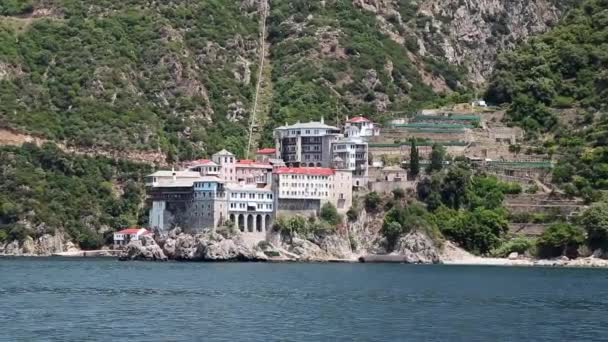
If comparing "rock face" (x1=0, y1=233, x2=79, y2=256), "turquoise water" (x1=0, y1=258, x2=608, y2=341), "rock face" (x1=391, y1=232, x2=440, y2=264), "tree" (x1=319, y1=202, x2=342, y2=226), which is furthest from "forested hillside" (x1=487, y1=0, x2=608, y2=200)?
"rock face" (x1=0, y1=233, x2=79, y2=256)

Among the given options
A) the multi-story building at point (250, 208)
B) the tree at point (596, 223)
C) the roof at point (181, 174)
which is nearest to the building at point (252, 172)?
the multi-story building at point (250, 208)

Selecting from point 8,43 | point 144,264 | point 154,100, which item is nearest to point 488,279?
point 144,264

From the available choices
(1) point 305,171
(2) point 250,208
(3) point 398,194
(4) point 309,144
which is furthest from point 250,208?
(4) point 309,144

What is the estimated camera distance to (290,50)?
195375mm

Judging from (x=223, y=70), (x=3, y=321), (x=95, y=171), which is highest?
(x=223, y=70)

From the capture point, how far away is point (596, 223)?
4951 inches

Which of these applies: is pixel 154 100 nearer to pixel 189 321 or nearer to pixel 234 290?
pixel 234 290

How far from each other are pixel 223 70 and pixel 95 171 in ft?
116

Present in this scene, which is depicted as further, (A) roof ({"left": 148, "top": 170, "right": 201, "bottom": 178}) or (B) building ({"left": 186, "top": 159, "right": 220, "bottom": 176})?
(B) building ({"left": 186, "top": 159, "right": 220, "bottom": 176})

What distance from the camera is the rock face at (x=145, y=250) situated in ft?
443

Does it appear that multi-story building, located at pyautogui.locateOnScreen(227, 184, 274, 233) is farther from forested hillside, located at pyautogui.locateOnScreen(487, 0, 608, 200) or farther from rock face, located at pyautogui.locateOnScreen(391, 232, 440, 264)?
forested hillside, located at pyautogui.locateOnScreen(487, 0, 608, 200)

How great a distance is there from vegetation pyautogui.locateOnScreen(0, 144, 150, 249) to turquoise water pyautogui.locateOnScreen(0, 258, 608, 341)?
22.1 metres

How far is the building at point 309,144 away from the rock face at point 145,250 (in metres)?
15.5

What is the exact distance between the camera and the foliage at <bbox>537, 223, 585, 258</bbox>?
420ft
